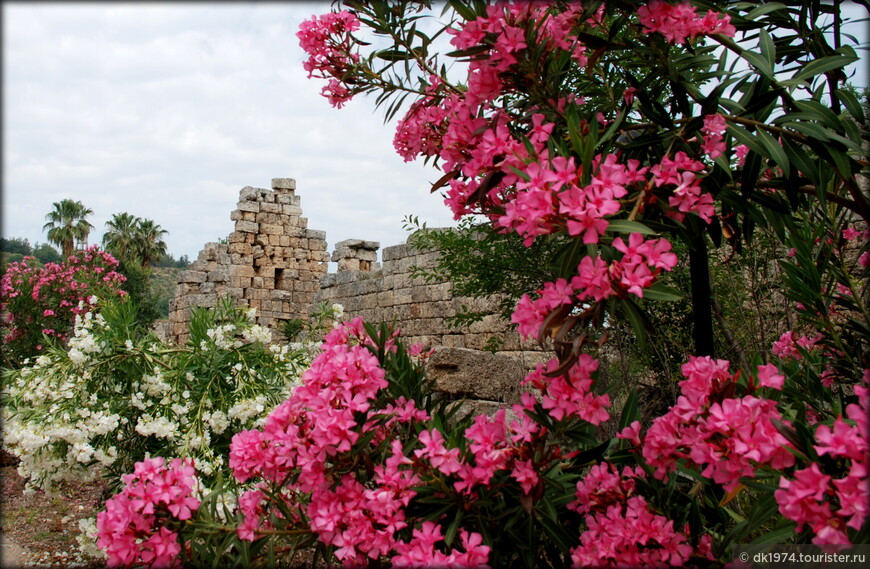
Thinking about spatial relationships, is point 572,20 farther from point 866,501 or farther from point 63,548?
point 63,548

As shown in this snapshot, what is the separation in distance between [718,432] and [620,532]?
35 cm

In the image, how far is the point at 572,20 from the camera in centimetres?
175

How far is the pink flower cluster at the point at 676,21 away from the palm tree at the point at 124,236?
30280mm

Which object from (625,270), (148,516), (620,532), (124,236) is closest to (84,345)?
(148,516)

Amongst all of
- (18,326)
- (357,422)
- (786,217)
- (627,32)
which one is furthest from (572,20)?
(18,326)

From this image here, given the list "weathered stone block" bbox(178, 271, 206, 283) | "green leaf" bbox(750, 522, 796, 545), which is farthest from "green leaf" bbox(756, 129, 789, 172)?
"weathered stone block" bbox(178, 271, 206, 283)

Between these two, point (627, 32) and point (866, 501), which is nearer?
point (866, 501)

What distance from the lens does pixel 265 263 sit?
13.9 meters

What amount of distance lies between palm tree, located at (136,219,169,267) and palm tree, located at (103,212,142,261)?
0.58ft

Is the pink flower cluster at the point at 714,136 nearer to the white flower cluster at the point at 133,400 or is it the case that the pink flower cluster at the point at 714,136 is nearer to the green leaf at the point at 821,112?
the green leaf at the point at 821,112

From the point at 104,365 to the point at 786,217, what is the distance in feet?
11.3

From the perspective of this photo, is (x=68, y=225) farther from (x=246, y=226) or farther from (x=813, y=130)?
(x=813, y=130)

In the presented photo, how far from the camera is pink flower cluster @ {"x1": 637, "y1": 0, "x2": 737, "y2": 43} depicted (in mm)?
1653

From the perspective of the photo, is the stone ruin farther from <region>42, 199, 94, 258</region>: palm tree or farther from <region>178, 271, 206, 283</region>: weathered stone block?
<region>42, 199, 94, 258</region>: palm tree
